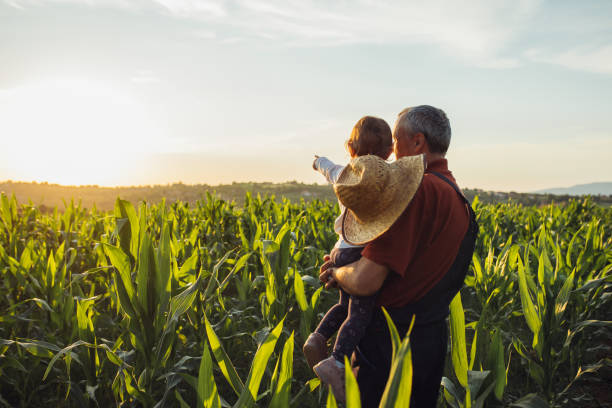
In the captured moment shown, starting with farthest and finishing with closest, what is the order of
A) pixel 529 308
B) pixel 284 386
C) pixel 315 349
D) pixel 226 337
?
pixel 226 337, pixel 529 308, pixel 315 349, pixel 284 386

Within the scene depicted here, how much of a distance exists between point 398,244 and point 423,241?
17cm

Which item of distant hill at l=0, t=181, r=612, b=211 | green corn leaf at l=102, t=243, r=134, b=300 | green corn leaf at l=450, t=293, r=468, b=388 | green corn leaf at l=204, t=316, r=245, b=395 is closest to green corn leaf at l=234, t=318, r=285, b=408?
green corn leaf at l=204, t=316, r=245, b=395

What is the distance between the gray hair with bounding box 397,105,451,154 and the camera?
57.2 inches

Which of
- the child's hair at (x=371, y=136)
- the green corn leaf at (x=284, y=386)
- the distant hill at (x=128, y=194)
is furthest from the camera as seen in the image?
the distant hill at (x=128, y=194)

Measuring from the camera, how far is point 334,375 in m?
1.44

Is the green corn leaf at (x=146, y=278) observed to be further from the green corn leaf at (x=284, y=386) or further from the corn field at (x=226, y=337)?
the green corn leaf at (x=284, y=386)

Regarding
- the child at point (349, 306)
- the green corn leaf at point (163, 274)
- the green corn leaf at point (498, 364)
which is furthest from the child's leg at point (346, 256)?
the green corn leaf at point (163, 274)

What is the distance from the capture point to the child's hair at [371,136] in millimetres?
1688

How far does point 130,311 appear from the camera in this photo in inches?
73.5

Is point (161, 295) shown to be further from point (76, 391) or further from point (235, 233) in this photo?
point (235, 233)

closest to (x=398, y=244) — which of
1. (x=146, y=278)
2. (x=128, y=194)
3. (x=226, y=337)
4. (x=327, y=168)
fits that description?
(x=327, y=168)

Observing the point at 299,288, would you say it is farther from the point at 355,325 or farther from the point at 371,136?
the point at 371,136

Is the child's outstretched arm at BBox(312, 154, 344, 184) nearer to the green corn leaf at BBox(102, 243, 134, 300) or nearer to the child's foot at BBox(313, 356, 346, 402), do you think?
the child's foot at BBox(313, 356, 346, 402)

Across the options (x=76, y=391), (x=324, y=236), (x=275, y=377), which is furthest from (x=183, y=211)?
(x=275, y=377)
